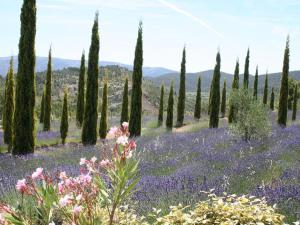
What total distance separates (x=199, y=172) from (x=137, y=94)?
1956cm

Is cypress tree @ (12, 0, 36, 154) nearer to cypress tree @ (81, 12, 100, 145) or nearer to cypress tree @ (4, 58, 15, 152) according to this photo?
cypress tree @ (4, 58, 15, 152)

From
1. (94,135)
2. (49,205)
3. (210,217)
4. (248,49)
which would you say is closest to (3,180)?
(210,217)

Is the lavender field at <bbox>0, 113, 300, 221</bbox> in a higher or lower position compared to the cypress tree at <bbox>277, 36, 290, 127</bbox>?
lower

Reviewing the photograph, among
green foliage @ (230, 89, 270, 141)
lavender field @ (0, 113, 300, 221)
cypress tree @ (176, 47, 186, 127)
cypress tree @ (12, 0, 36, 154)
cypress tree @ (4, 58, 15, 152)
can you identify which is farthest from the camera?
cypress tree @ (176, 47, 186, 127)

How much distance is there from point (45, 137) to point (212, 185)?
66.5ft

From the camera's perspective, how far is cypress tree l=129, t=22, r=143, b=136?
31688mm

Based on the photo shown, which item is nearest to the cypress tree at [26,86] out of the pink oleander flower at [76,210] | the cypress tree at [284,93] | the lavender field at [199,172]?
the lavender field at [199,172]

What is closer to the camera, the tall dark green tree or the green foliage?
the green foliage

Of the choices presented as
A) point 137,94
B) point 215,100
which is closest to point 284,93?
point 215,100

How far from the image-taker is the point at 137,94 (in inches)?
1262

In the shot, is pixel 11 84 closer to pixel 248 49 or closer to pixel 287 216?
pixel 287 216

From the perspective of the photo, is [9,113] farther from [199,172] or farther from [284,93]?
[284,93]

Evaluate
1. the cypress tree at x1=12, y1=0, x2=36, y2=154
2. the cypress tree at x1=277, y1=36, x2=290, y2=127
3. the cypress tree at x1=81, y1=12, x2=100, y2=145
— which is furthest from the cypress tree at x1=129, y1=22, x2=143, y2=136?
the cypress tree at x1=277, y1=36, x2=290, y2=127

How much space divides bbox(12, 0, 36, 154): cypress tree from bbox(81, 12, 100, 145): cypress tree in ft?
19.4
